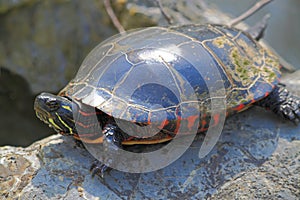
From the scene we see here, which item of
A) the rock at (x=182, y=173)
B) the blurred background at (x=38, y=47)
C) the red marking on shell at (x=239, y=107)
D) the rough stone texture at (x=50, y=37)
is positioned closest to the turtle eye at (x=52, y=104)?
the rock at (x=182, y=173)

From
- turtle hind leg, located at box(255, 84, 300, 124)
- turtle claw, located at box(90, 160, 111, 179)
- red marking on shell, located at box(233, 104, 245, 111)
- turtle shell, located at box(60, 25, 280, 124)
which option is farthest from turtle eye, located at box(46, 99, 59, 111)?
turtle hind leg, located at box(255, 84, 300, 124)

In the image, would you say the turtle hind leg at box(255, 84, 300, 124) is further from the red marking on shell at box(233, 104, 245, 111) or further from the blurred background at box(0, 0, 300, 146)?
the blurred background at box(0, 0, 300, 146)

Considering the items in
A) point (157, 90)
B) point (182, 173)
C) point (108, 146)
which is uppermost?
point (157, 90)

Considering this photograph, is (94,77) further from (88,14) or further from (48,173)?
(88,14)

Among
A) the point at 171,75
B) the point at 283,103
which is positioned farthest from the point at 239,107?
the point at 171,75

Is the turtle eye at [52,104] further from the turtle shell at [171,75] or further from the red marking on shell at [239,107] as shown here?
the red marking on shell at [239,107]

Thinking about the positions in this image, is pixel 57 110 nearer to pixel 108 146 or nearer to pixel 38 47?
pixel 108 146
